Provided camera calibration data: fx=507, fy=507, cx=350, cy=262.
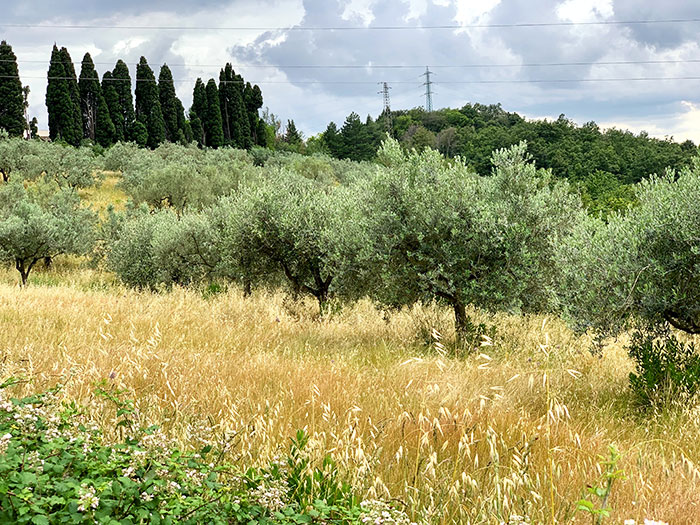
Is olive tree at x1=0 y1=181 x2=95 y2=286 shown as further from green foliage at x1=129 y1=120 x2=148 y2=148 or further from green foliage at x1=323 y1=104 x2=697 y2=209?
green foliage at x1=129 y1=120 x2=148 y2=148

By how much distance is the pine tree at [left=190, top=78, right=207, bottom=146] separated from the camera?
71.3 meters

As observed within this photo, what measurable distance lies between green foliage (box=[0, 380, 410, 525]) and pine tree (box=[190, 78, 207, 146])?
72.5m

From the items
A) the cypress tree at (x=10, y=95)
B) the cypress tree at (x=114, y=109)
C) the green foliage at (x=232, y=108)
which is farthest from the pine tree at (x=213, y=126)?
the cypress tree at (x=10, y=95)

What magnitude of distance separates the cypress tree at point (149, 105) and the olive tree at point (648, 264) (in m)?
64.1

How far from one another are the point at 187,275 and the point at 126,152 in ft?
116

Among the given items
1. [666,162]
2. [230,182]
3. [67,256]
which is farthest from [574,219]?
[666,162]

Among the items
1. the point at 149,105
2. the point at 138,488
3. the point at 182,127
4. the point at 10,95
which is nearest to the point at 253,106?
the point at 182,127

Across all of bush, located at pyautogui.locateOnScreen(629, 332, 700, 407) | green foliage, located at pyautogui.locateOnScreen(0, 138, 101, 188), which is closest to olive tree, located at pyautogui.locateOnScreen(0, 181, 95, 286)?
green foliage, located at pyautogui.locateOnScreen(0, 138, 101, 188)

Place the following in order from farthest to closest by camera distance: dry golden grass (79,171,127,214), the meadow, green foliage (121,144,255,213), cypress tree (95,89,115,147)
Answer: cypress tree (95,89,115,147) → dry golden grass (79,171,127,214) → green foliage (121,144,255,213) → the meadow

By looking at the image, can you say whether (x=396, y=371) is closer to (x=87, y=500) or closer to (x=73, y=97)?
(x=87, y=500)

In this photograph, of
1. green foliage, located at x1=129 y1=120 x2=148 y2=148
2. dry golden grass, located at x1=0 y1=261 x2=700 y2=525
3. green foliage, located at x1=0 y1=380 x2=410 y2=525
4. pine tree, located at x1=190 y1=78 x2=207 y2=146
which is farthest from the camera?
pine tree, located at x1=190 y1=78 x2=207 y2=146

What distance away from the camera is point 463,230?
10266mm

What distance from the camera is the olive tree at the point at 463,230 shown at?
10109mm

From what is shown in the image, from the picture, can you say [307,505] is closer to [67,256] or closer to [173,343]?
[173,343]
